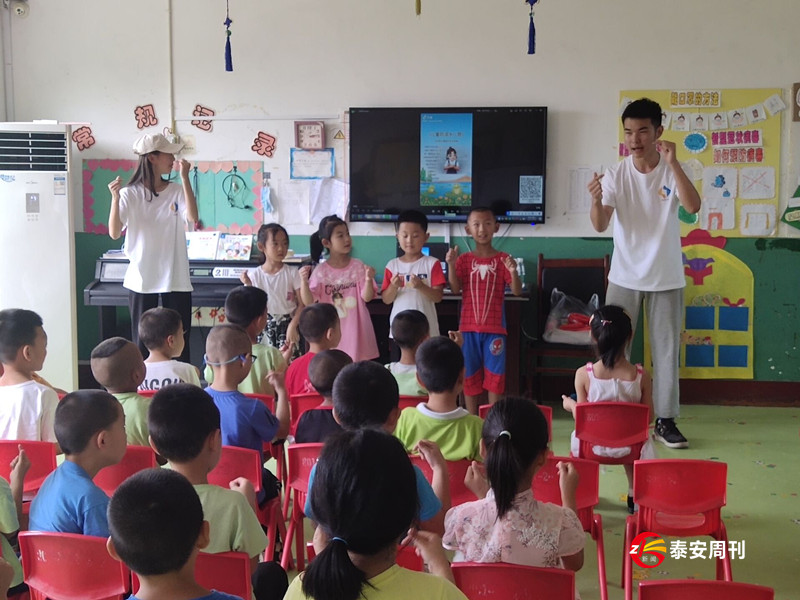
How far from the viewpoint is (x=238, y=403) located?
105 inches

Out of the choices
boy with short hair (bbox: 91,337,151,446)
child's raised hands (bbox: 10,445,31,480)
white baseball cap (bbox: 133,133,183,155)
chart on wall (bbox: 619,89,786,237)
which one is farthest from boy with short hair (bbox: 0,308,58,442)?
chart on wall (bbox: 619,89,786,237)

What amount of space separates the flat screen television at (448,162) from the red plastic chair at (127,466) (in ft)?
11.1

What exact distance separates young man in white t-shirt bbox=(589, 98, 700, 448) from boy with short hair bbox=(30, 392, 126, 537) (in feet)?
8.69

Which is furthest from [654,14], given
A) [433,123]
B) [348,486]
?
[348,486]

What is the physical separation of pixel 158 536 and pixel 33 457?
120 cm

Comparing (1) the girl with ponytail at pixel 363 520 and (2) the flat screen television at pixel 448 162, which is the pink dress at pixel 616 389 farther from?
(2) the flat screen television at pixel 448 162

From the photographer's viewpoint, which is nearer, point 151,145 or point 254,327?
point 254,327

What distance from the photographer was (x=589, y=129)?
17.9ft

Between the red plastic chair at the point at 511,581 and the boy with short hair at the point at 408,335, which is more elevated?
the boy with short hair at the point at 408,335

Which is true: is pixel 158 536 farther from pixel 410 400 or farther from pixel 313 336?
pixel 313 336

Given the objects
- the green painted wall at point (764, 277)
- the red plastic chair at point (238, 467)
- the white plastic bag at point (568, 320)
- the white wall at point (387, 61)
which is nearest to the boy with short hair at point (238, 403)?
the red plastic chair at point (238, 467)

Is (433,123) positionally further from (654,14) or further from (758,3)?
(758,3)

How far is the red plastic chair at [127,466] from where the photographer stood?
2.41m

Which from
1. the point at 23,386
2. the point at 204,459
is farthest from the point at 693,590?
the point at 23,386
